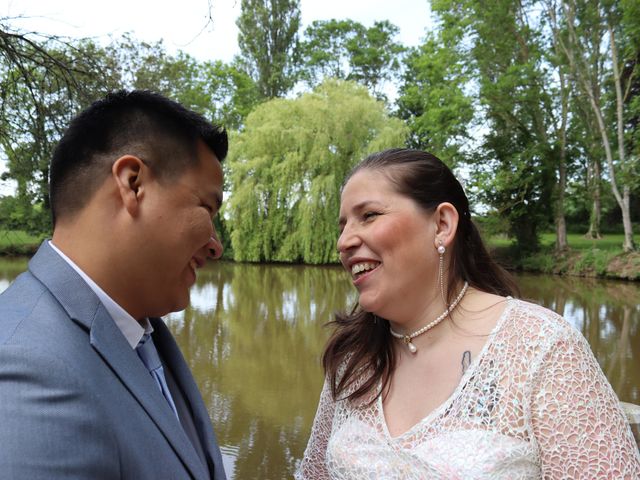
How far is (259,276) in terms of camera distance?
64.5 ft

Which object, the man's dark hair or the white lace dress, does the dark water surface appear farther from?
the man's dark hair

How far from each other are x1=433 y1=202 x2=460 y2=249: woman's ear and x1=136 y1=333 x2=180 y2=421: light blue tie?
40.8 inches

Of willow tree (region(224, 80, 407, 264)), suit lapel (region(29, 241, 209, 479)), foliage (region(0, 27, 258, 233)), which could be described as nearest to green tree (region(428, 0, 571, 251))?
willow tree (region(224, 80, 407, 264))

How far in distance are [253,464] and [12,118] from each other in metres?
3.25

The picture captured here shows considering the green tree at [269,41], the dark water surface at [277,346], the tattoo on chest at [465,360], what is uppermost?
the green tree at [269,41]

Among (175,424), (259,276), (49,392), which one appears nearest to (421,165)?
(175,424)

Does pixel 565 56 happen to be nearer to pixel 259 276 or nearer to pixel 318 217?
pixel 318 217

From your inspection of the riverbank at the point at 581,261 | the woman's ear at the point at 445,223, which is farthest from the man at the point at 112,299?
the riverbank at the point at 581,261

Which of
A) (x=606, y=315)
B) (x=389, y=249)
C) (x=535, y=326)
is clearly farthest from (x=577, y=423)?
(x=606, y=315)

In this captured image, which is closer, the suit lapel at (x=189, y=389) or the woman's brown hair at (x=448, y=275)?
the suit lapel at (x=189, y=389)

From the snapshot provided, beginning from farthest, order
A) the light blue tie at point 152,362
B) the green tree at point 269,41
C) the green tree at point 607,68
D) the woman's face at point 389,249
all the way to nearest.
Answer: the green tree at point 269,41 → the green tree at point 607,68 → the woman's face at point 389,249 → the light blue tie at point 152,362

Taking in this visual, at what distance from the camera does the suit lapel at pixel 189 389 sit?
142 centimetres

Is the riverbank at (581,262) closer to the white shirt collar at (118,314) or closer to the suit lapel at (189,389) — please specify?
the suit lapel at (189,389)

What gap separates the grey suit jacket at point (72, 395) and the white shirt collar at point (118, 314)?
0.02m
